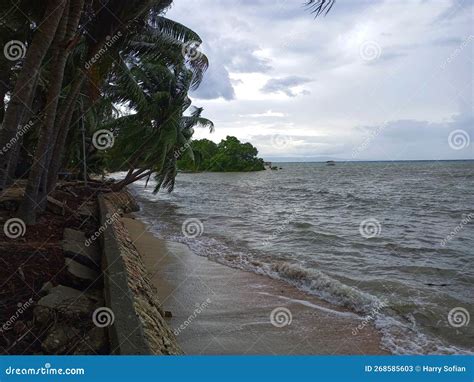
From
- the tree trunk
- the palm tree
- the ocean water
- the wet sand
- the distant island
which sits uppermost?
the distant island

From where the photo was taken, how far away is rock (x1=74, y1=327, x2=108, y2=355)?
3.46 meters

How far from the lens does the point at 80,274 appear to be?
Result: 16.0 ft

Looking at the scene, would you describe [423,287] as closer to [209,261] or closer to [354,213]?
[209,261]

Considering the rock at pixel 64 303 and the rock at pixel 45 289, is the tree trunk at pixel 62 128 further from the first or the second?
the rock at pixel 64 303

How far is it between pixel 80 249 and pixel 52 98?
2.81m

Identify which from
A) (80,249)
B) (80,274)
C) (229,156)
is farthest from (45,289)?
(229,156)

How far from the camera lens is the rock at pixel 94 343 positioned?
3.46 meters

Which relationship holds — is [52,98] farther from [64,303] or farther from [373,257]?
[373,257]

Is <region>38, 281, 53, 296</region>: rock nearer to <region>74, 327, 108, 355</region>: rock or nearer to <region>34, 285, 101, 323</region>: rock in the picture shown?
<region>34, 285, 101, 323</region>: rock

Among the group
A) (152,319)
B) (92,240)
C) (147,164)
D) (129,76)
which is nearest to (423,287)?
(152,319)

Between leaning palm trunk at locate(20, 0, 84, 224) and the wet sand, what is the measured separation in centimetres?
286

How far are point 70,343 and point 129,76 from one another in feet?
44.3

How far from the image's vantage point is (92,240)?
6688 mm

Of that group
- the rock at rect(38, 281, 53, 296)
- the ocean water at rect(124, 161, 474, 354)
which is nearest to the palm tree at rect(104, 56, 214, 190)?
the ocean water at rect(124, 161, 474, 354)
